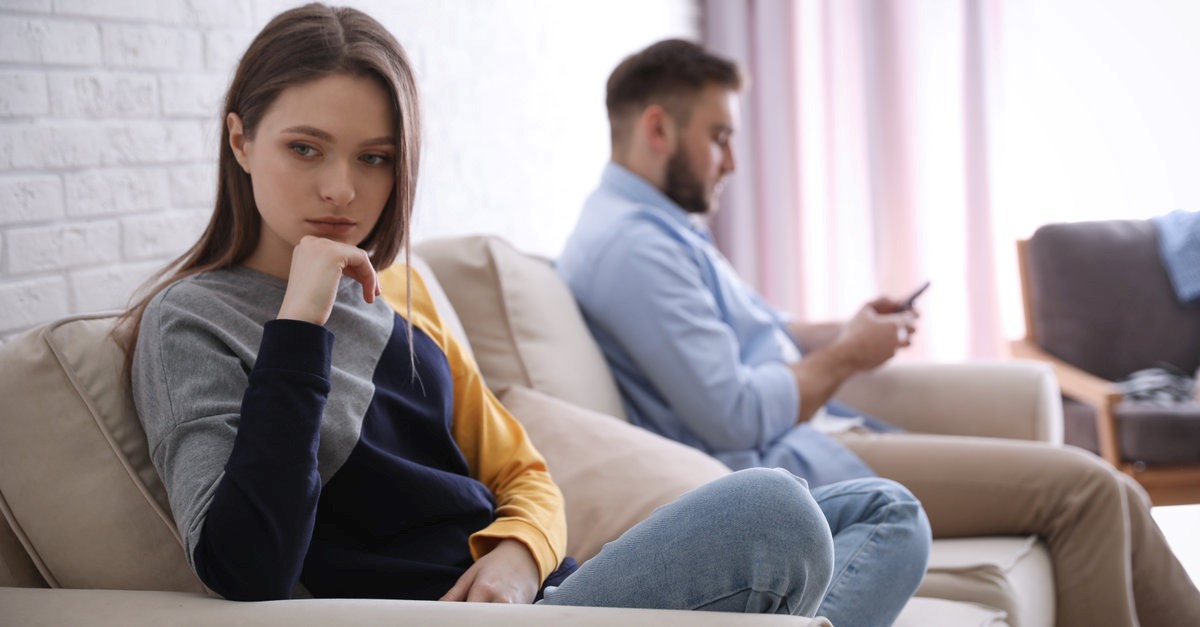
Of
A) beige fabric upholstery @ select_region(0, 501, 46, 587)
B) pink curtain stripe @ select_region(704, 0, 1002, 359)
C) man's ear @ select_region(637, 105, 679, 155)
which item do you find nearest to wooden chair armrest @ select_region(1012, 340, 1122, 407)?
pink curtain stripe @ select_region(704, 0, 1002, 359)

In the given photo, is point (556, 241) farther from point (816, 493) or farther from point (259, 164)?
point (259, 164)

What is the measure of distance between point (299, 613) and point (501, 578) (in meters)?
0.25

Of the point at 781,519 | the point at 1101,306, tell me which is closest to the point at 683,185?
the point at 781,519

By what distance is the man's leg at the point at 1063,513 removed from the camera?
1.80 m

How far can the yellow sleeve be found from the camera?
1333mm

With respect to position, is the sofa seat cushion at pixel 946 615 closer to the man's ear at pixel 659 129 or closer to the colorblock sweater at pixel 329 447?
the colorblock sweater at pixel 329 447

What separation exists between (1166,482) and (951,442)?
3.77ft

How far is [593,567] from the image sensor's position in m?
1.09

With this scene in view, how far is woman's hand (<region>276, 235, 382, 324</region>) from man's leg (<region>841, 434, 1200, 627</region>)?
117 cm

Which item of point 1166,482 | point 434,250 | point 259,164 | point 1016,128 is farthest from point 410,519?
point 1016,128

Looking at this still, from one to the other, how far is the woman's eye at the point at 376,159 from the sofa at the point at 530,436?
328 mm

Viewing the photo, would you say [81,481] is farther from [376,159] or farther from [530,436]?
[530,436]

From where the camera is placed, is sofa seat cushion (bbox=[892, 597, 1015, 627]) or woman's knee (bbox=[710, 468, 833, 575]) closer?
woman's knee (bbox=[710, 468, 833, 575])

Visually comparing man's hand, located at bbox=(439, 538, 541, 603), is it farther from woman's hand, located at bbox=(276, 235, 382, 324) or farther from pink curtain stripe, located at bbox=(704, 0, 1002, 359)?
pink curtain stripe, located at bbox=(704, 0, 1002, 359)
